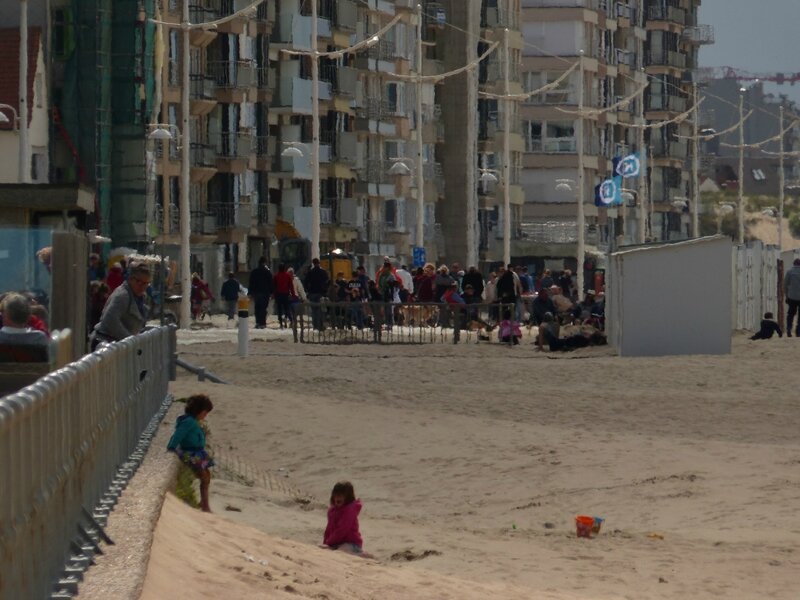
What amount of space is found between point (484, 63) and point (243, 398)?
3104 inches

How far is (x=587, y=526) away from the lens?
1714cm

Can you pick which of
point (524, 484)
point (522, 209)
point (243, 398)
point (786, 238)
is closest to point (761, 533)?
point (524, 484)

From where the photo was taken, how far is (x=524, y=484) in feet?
67.7

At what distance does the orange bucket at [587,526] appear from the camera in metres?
17.1

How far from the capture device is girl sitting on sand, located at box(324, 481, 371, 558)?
1480cm

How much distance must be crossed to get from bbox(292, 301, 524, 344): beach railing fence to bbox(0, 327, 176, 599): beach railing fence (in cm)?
2407

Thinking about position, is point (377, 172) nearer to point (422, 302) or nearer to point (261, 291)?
point (261, 291)

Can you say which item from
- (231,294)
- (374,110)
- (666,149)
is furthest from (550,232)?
(231,294)


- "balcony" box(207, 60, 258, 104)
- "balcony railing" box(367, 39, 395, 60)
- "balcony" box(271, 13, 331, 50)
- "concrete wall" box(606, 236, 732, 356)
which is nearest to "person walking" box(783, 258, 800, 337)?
"concrete wall" box(606, 236, 732, 356)

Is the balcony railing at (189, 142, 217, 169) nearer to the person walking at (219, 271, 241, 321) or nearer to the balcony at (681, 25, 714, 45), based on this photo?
the person walking at (219, 271, 241, 321)

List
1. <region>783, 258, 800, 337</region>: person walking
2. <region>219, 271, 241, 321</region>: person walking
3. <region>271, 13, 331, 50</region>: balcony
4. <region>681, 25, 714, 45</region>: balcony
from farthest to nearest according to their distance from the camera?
<region>681, 25, 714, 45</region>: balcony
<region>271, 13, 331, 50</region>: balcony
<region>219, 271, 241, 321</region>: person walking
<region>783, 258, 800, 337</region>: person walking

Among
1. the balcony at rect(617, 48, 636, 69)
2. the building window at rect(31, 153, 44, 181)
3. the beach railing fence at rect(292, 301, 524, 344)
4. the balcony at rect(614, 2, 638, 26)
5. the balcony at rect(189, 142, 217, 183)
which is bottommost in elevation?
the beach railing fence at rect(292, 301, 524, 344)

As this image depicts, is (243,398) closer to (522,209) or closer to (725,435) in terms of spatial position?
(725,435)

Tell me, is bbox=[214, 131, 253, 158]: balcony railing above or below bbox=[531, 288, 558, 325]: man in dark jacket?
above
